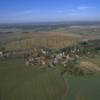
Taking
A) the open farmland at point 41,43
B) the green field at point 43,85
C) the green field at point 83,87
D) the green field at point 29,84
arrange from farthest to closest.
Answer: the open farmland at point 41,43, the green field at point 29,84, the green field at point 43,85, the green field at point 83,87

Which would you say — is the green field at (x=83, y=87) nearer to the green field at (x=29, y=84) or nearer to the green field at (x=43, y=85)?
the green field at (x=43, y=85)

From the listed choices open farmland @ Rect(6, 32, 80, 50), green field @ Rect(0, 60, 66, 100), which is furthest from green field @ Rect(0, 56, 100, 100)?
open farmland @ Rect(6, 32, 80, 50)

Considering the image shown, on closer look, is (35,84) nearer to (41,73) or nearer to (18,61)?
(41,73)

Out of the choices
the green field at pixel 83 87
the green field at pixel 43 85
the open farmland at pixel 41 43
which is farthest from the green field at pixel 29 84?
the open farmland at pixel 41 43

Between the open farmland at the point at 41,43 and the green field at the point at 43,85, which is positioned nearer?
the green field at the point at 43,85

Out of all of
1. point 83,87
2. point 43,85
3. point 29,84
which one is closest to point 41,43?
point 29,84

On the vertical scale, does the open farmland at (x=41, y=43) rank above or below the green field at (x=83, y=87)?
below

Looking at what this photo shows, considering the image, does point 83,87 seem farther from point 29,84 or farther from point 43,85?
point 29,84

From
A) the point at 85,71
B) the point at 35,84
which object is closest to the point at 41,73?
the point at 35,84
